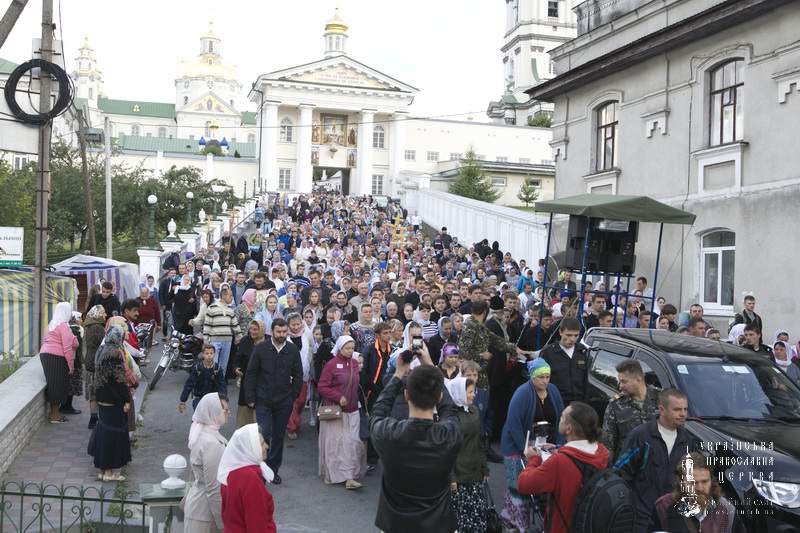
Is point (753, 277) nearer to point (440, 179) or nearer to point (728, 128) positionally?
point (728, 128)

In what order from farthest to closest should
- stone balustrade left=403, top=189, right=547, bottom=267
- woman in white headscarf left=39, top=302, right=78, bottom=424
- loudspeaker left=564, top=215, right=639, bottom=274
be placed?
1. stone balustrade left=403, top=189, right=547, bottom=267
2. loudspeaker left=564, top=215, right=639, bottom=274
3. woman in white headscarf left=39, top=302, right=78, bottom=424

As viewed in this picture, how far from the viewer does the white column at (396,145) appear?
79.1 meters

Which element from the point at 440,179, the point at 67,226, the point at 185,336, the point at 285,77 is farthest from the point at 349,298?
the point at 285,77

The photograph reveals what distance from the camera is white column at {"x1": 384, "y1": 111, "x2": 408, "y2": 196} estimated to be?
259 ft

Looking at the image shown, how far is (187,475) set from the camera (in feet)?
27.8

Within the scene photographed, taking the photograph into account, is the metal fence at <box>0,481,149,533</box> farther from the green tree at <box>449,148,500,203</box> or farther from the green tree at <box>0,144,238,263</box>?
the green tree at <box>449,148,500,203</box>

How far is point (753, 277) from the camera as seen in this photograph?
16.8m

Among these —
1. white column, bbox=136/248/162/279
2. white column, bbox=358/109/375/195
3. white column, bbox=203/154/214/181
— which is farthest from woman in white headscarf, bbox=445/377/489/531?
white column, bbox=358/109/375/195

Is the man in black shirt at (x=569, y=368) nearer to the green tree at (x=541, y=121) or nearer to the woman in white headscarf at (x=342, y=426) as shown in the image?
the woman in white headscarf at (x=342, y=426)

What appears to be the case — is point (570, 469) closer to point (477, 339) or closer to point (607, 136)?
point (477, 339)

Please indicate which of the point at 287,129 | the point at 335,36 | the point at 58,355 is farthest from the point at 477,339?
the point at 335,36

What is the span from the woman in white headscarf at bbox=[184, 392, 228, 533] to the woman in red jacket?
2.11ft

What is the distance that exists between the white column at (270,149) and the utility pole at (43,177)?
200 ft

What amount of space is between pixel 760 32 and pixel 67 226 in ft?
110
